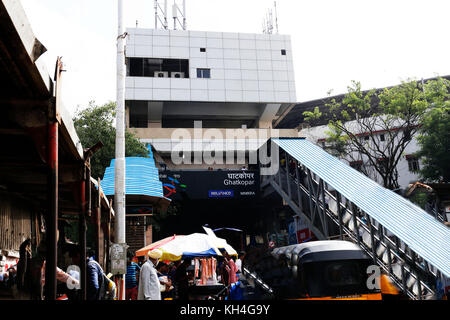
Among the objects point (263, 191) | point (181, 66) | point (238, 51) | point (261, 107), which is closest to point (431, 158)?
point (263, 191)

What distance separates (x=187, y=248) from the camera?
46.7 feet

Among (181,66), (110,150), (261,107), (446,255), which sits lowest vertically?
(446,255)

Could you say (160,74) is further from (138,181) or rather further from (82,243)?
(82,243)

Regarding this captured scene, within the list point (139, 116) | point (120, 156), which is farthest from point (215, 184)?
point (120, 156)

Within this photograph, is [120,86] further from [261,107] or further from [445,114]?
[261,107]

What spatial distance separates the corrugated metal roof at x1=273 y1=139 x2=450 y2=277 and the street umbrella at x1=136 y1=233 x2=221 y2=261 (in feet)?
15.7

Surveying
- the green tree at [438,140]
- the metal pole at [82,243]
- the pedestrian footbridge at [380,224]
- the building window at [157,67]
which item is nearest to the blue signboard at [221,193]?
the pedestrian footbridge at [380,224]

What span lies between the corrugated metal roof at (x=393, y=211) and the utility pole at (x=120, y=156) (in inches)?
269

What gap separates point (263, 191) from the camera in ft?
102

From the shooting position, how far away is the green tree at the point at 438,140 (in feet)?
91.2

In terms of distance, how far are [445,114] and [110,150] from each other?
875 inches

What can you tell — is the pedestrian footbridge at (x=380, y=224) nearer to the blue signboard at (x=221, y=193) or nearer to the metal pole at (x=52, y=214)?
the metal pole at (x=52, y=214)

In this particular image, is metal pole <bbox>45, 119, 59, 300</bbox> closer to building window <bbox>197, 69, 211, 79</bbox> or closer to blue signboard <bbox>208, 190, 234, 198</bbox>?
blue signboard <bbox>208, 190, 234, 198</bbox>

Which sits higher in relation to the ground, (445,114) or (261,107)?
(261,107)
